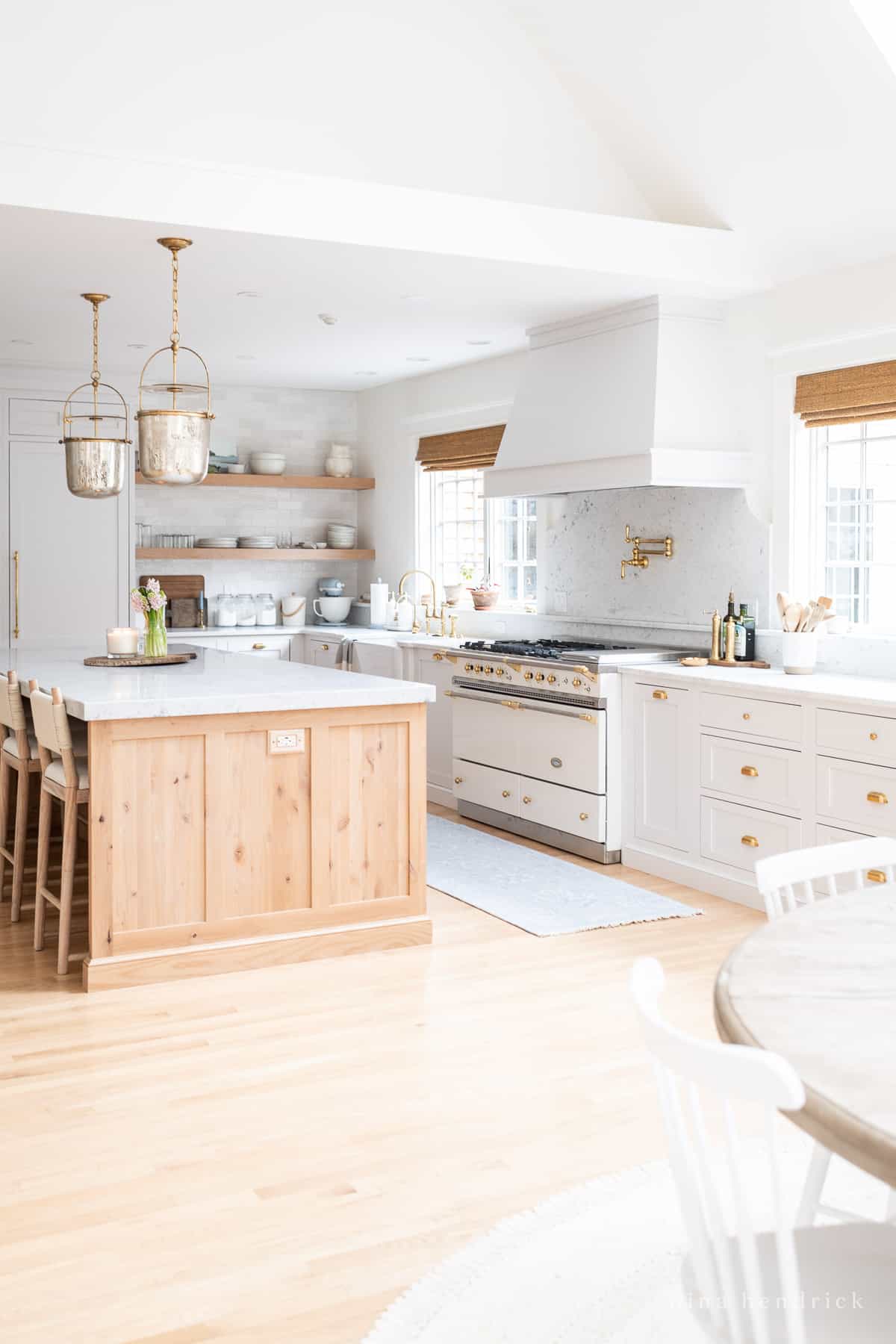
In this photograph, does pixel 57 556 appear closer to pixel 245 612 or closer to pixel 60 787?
pixel 245 612

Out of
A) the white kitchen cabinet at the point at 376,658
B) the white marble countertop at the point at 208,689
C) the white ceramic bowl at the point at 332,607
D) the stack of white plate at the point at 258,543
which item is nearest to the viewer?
the white marble countertop at the point at 208,689

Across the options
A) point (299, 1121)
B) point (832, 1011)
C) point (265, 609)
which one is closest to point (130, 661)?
point (299, 1121)

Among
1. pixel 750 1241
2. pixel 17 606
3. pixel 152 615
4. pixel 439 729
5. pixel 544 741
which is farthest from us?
pixel 17 606

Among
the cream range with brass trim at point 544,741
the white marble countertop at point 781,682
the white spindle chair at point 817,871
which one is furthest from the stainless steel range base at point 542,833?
the white spindle chair at point 817,871

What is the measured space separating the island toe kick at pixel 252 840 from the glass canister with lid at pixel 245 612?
179 inches

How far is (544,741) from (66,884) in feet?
7.94

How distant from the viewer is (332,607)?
29.7ft

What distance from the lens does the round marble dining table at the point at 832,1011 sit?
54.1 inches

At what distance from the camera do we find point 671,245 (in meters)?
5.23

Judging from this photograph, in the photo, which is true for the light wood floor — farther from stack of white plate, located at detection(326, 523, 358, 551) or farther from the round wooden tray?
stack of white plate, located at detection(326, 523, 358, 551)

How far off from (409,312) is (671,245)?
133 centimetres

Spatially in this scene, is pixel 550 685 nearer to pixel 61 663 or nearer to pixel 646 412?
pixel 646 412

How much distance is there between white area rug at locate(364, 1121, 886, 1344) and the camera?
7.17 feet

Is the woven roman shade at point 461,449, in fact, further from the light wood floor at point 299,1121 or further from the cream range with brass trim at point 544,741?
the light wood floor at point 299,1121
